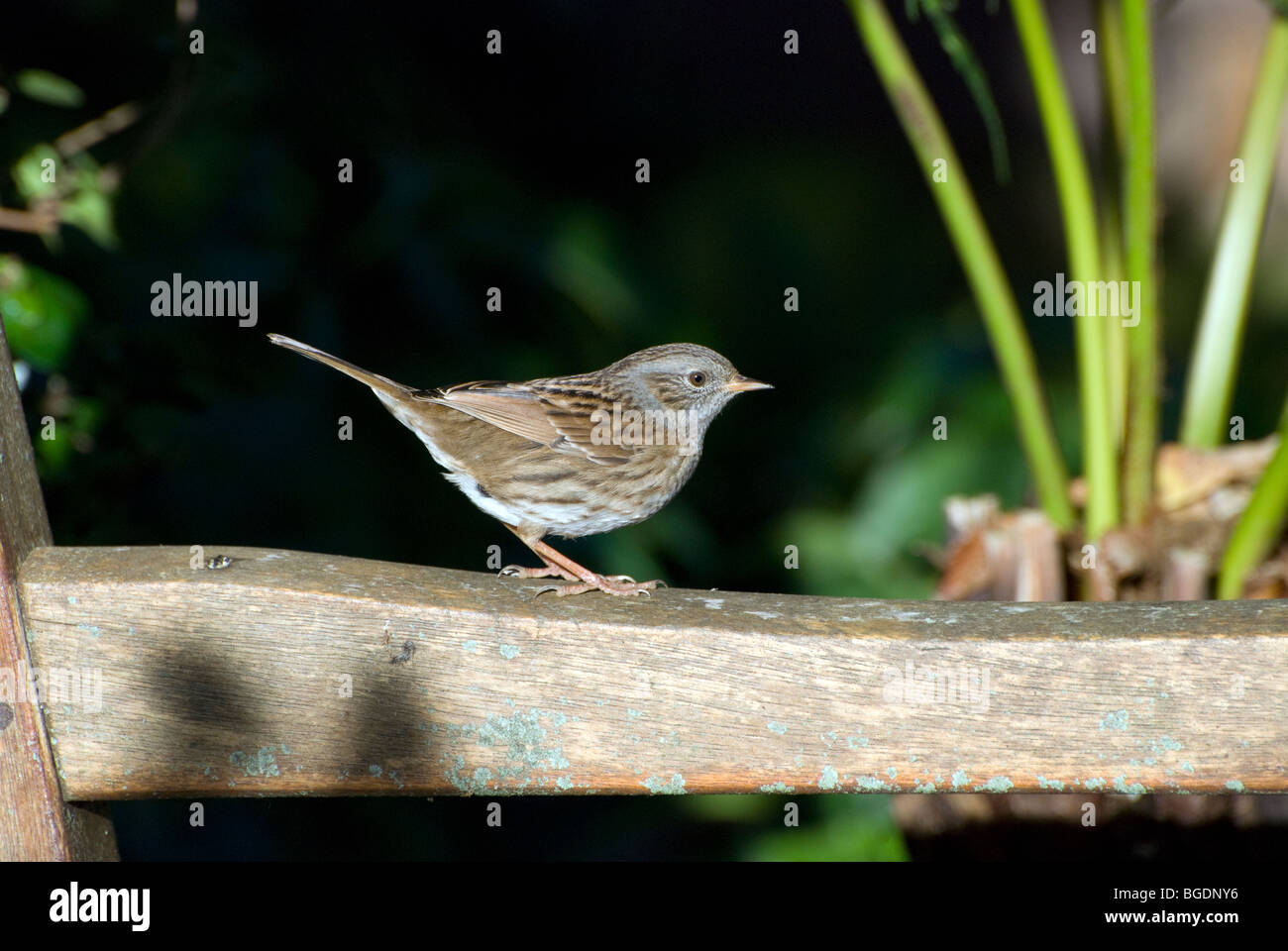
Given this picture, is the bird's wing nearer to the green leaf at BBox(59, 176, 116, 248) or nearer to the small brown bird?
the small brown bird

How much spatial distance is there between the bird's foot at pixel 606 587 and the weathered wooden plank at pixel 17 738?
837 millimetres

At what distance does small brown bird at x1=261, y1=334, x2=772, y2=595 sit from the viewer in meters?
3.28

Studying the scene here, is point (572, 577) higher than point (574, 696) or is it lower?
higher

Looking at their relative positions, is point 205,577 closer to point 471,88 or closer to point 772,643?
point 772,643

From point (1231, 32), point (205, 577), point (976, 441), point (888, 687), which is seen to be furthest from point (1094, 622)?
point (1231, 32)

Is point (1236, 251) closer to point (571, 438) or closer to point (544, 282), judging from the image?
point (571, 438)

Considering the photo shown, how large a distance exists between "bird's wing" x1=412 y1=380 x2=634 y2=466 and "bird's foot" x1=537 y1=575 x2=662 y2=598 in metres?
0.55

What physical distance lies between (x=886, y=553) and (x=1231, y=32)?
3532 mm

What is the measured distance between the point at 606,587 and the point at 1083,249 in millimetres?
1438

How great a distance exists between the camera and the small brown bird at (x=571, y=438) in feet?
10.7

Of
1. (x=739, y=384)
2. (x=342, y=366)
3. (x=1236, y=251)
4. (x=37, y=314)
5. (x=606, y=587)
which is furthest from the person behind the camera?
(x=739, y=384)

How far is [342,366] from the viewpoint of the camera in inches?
119

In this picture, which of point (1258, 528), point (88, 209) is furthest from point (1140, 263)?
point (88, 209)

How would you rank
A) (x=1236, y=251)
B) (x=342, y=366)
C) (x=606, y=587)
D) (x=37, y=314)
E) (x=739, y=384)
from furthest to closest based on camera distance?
(x=739, y=384) < (x=1236, y=251) < (x=342, y=366) < (x=37, y=314) < (x=606, y=587)
